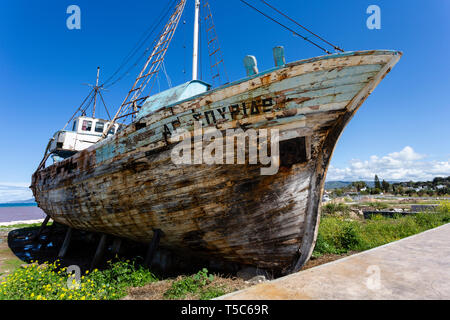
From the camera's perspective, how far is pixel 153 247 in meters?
5.32

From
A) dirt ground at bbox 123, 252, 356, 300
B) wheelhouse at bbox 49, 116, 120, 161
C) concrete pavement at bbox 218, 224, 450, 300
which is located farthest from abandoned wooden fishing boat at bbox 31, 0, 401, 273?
wheelhouse at bbox 49, 116, 120, 161

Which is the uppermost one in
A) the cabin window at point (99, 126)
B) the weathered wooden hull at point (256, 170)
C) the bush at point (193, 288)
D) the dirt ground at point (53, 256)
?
the cabin window at point (99, 126)

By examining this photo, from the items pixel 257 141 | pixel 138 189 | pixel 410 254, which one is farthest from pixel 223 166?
pixel 410 254

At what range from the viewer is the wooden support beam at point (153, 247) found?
5250mm

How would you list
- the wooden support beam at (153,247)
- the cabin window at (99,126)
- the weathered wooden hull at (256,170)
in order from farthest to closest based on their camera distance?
1. the cabin window at (99,126)
2. the wooden support beam at (153,247)
3. the weathered wooden hull at (256,170)

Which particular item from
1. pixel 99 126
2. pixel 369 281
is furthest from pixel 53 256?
pixel 369 281

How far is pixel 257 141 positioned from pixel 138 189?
321 centimetres

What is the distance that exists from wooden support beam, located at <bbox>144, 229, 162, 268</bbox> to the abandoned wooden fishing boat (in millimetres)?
136

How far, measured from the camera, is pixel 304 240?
4371mm

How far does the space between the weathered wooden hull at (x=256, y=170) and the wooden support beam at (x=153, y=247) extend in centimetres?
18

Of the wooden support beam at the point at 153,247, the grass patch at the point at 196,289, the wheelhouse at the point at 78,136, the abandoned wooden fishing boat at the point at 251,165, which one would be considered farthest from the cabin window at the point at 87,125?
the grass patch at the point at 196,289

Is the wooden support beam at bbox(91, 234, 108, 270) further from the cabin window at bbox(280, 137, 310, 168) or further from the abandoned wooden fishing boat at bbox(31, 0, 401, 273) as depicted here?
the cabin window at bbox(280, 137, 310, 168)

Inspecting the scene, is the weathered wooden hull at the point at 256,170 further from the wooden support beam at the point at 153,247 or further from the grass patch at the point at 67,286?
the grass patch at the point at 67,286

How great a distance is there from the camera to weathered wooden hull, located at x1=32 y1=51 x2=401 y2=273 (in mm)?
3963
